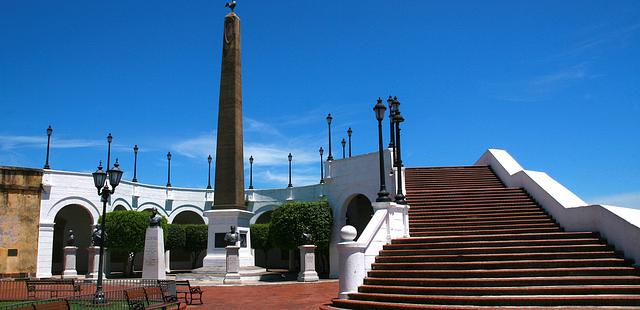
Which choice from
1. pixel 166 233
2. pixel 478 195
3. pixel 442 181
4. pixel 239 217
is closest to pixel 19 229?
pixel 166 233

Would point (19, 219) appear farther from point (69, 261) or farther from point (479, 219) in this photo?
point (479, 219)

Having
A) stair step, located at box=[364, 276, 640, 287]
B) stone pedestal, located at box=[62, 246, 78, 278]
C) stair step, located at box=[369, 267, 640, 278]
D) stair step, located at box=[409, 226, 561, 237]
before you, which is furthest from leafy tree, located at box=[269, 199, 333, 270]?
stair step, located at box=[364, 276, 640, 287]

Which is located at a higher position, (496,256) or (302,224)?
(302,224)

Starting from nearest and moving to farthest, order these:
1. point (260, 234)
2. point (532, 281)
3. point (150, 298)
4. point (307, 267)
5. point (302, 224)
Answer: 1. point (532, 281)
2. point (150, 298)
3. point (307, 267)
4. point (302, 224)
5. point (260, 234)

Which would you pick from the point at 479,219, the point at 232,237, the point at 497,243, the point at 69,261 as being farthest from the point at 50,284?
the point at 497,243

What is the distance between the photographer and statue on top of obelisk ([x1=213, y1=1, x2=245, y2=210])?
84.1 feet

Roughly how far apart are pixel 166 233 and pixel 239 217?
1308cm

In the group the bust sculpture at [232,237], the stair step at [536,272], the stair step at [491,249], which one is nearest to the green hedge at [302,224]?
the bust sculpture at [232,237]

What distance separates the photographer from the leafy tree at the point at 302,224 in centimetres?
3275

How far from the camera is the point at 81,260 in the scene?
41.8m

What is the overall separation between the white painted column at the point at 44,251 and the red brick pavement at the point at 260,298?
16.2m

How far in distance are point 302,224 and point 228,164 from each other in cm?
861

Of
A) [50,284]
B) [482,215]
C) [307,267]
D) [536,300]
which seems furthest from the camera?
[307,267]

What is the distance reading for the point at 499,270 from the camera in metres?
11.8
